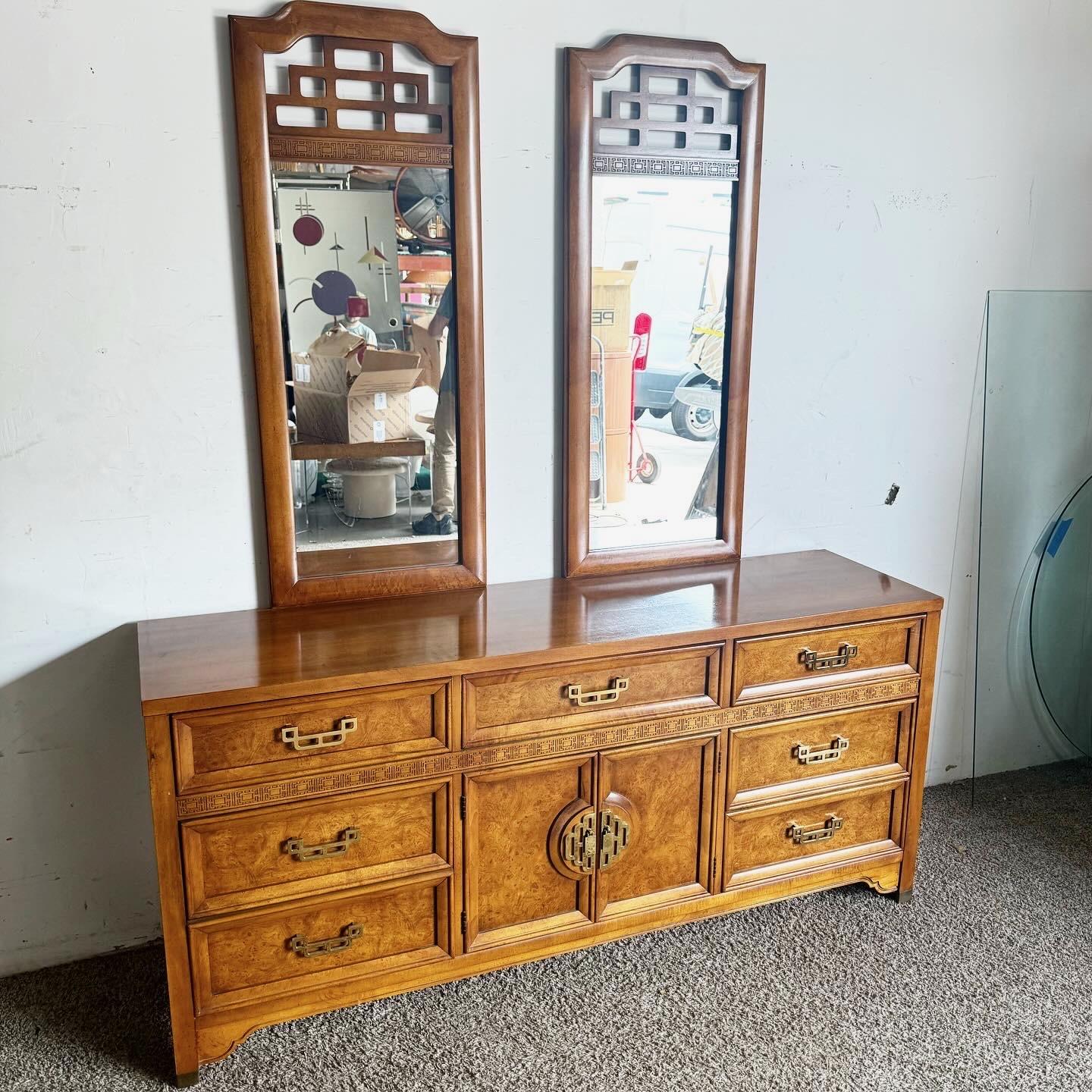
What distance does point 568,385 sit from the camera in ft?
7.29

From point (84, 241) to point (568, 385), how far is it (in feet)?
3.24

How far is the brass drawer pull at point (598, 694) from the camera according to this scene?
1949 millimetres

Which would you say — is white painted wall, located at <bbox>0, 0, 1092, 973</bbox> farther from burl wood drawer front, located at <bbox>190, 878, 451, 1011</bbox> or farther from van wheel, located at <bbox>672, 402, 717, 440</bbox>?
burl wood drawer front, located at <bbox>190, 878, 451, 1011</bbox>

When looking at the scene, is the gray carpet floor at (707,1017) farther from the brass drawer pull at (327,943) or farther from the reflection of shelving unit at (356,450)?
the reflection of shelving unit at (356,450)

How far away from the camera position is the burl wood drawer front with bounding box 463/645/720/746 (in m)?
1.89

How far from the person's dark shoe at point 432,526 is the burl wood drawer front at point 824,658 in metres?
0.66

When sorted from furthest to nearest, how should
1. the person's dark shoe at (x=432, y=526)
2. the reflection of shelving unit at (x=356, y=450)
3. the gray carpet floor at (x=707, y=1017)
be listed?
the person's dark shoe at (x=432, y=526), the reflection of shelving unit at (x=356, y=450), the gray carpet floor at (x=707, y=1017)

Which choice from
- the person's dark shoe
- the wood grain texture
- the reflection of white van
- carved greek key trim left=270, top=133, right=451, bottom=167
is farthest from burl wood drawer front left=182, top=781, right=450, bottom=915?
carved greek key trim left=270, top=133, right=451, bottom=167

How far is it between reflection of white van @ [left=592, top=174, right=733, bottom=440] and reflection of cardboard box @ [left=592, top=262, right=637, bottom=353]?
0.05 ft

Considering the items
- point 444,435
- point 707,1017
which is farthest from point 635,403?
point 707,1017

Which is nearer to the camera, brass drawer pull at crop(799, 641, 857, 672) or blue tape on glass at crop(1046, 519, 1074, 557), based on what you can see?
brass drawer pull at crop(799, 641, 857, 672)

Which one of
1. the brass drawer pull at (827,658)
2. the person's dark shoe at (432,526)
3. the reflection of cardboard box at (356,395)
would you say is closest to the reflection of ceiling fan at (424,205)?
the reflection of cardboard box at (356,395)

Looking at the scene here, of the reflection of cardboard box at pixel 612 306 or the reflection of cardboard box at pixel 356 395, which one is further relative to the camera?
the reflection of cardboard box at pixel 612 306

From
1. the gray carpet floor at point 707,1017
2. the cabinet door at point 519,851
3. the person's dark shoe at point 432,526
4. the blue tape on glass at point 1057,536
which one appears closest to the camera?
the gray carpet floor at point 707,1017
